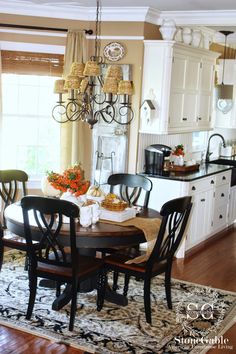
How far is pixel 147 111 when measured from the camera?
18.9ft

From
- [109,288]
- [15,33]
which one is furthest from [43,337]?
[15,33]

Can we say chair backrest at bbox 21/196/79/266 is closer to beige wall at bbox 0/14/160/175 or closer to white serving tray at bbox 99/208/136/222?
white serving tray at bbox 99/208/136/222

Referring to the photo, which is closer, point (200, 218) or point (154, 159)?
point (154, 159)

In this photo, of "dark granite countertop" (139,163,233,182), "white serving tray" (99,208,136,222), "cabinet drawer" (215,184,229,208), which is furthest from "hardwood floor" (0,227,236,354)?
"white serving tray" (99,208,136,222)

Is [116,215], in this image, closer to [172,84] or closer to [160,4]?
[172,84]

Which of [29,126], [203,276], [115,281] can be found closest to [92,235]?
[115,281]

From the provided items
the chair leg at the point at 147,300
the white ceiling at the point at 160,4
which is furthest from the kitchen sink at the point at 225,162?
the chair leg at the point at 147,300

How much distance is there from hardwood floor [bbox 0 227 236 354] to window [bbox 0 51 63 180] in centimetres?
198

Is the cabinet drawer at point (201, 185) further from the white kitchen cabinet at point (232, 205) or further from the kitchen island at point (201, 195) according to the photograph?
the white kitchen cabinet at point (232, 205)

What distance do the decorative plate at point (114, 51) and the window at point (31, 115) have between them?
0.55 m

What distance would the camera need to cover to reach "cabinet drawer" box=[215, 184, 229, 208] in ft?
21.9

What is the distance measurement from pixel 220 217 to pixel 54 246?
3549 millimetres

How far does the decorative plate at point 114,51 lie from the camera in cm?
582

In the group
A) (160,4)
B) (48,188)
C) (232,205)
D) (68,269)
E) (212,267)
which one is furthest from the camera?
(232,205)
